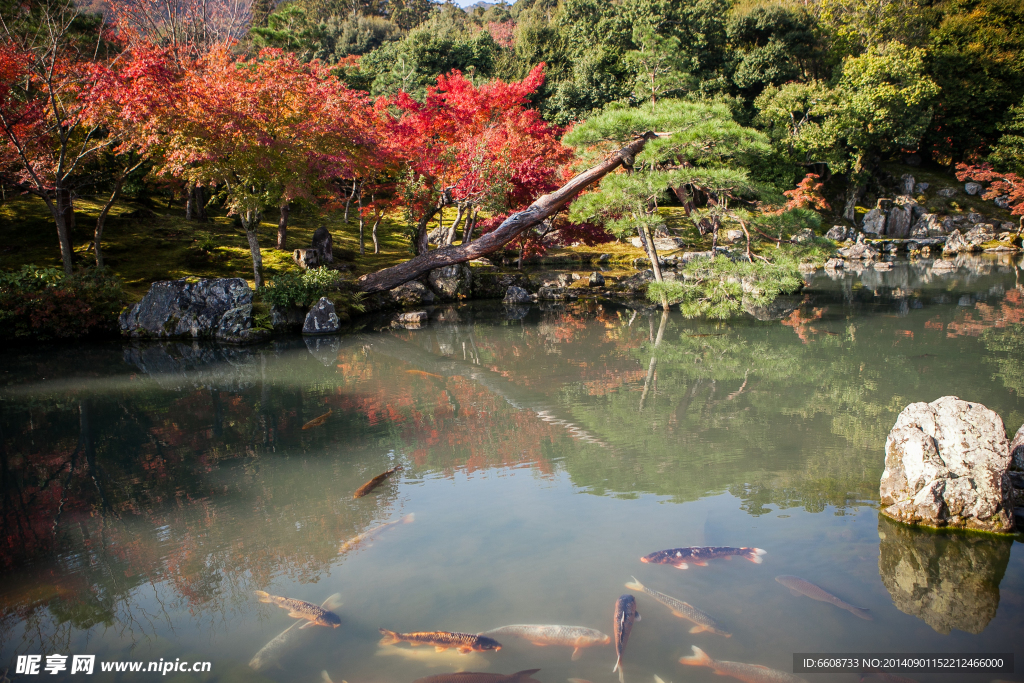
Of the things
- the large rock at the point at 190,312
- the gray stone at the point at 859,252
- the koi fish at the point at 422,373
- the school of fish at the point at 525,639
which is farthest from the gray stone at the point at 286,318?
the gray stone at the point at 859,252

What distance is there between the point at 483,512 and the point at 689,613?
1551 mm

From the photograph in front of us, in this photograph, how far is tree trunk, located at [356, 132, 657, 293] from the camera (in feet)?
38.9

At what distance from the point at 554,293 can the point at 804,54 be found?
67.9ft

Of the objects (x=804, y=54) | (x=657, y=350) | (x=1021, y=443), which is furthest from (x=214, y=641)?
(x=804, y=54)

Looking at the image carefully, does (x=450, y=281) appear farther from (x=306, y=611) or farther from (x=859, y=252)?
(x=859, y=252)

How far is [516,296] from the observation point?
48.2ft

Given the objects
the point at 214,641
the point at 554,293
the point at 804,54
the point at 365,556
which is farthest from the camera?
the point at 804,54

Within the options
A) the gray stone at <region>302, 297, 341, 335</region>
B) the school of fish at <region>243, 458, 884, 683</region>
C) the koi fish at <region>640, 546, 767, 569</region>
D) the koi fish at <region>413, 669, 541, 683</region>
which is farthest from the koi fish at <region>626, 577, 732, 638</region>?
the gray stone at <region>302, 297, 341, 335</region>

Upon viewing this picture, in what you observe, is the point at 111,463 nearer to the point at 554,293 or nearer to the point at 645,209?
the point at 645,209

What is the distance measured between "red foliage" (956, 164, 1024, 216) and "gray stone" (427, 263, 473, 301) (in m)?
21.6

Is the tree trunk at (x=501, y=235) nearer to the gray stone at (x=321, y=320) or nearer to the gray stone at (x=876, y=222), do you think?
the gray stone at (x=321, y=320)

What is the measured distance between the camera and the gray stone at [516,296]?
14648 mm

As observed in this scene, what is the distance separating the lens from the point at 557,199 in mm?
12469

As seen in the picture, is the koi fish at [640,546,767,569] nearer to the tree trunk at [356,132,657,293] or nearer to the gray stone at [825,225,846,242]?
the tree trunk at [356,132,657,293]
